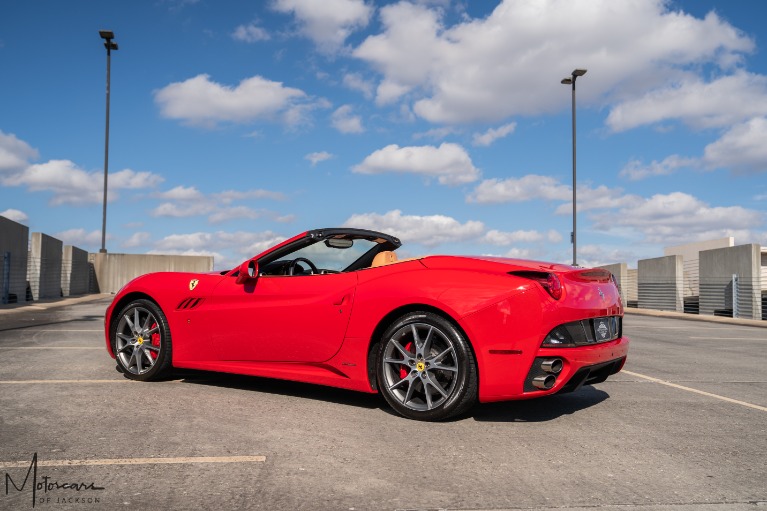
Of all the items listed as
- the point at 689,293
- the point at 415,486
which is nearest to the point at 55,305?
the point at 415,486

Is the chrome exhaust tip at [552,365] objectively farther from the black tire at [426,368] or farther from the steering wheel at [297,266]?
the steering wheel at [297,266]

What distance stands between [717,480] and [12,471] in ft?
11.5

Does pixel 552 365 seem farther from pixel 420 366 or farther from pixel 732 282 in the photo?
pixel 732 282

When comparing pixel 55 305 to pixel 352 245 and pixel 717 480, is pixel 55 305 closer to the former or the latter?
pixel 352 245

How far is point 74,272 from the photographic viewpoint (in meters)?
33.6

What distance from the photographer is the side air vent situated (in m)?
5.95

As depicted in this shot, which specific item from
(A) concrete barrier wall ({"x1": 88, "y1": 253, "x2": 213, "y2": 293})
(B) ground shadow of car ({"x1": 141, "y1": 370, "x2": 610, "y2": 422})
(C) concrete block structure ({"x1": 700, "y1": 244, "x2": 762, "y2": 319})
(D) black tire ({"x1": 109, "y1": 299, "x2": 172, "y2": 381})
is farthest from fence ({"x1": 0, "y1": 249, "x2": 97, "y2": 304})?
(C) concrete block structure ({"x1": 700, "y1": 244, "x2": 762, "y2": 319})

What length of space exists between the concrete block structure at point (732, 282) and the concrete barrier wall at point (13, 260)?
81.1 feet

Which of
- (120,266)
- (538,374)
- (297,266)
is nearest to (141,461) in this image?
(538,374)

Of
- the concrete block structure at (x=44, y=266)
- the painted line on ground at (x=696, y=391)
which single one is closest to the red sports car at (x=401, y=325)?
the painted line on ground at (x=696, y=391)

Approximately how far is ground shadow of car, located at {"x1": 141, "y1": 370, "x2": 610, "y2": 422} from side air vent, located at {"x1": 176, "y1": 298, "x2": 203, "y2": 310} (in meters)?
0.68

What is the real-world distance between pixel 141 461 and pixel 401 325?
1.93 metres

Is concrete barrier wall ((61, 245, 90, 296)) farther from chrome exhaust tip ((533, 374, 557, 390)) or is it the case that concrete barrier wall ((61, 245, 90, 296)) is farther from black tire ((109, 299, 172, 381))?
chrome exhaust tip ((533, 374, 557, 390))

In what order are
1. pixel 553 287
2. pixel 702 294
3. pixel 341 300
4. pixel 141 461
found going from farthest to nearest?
pixel 702 294 < pixel 341 300 < pixel 553 287 < pixel 141 461
